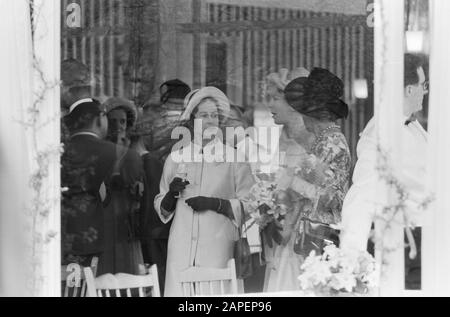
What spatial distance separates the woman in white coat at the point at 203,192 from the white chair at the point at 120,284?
1.10 ft

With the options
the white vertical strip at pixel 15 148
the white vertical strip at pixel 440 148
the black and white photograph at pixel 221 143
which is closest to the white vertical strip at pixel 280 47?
the black and white photograph at pixel 221 143

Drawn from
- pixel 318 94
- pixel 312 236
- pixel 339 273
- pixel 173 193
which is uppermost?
pixel 318 94

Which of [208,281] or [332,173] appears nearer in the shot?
[208,281]

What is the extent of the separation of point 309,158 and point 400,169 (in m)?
1.05

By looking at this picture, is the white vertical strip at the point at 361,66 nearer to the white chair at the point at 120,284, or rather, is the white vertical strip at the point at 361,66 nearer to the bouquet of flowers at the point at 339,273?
the bouquet of flowers at the point at 339,273

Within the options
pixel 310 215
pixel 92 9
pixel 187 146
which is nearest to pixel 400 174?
pixel 310 215

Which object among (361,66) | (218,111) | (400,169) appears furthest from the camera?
(218,111)

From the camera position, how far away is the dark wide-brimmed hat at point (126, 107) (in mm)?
5031

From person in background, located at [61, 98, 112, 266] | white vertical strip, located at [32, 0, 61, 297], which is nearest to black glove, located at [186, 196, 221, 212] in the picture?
person in background, located at [61, 98, 112, 266]

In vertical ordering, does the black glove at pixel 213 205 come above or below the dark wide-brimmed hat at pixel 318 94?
below

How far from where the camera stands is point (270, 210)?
17.6ft

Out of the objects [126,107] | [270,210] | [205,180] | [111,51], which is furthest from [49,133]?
[270,210]

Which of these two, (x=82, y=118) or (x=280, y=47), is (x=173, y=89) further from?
(x=280, y=47)

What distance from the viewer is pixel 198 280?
497cm
